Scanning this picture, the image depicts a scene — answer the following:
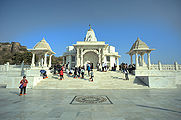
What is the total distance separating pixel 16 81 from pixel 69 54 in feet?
68.9

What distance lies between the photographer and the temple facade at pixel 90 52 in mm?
23938

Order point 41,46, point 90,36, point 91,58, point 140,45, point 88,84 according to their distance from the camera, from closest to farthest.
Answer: point 88,84
point 140,45
point 41,46
point 91,58
point 90,36

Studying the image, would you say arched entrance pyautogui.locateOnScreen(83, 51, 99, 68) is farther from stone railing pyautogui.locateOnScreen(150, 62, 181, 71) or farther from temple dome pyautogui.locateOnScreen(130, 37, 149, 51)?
stone railing pyautogui.locateOnScreen(150, 62, 181, 71)

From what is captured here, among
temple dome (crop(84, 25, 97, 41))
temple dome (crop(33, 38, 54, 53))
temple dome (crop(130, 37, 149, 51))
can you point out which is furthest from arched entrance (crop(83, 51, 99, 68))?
temple dome (crop(130, 37, 149, 51))

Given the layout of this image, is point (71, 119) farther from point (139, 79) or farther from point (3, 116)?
point (139, 79)

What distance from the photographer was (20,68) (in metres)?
→ 18.8

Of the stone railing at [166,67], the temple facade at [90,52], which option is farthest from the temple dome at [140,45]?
the temple facade at [90,52]

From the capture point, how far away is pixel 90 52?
86.0 feet

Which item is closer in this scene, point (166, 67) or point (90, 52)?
point (166, 67)

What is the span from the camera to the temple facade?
23938mm

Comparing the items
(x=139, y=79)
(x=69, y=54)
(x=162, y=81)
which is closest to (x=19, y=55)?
(x=69, y=54)

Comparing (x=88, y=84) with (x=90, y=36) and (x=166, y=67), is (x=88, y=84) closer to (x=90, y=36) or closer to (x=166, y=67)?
(x=166, y=67)

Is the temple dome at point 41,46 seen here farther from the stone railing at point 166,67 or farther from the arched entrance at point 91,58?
the stone railing at point 166,67

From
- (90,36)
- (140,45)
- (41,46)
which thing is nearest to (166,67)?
(140,45)
